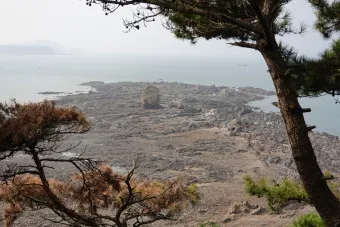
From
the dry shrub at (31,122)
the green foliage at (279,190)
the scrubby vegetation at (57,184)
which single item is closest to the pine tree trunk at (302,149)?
the scrubby vegetation at (57,184)

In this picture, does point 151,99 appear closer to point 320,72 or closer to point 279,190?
point 279,190

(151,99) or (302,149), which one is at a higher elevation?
(302,149)

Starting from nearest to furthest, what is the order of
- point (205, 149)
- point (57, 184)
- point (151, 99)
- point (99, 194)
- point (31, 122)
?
point (31, 122)
point (99, 194)
point (57, 184)
point (205, 149)
point (151, 99)

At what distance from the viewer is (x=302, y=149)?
15.0 feet

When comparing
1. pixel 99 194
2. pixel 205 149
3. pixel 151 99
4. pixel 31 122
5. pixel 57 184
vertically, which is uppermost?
pixel 31 122

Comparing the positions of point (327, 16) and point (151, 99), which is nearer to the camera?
point (327, 16)

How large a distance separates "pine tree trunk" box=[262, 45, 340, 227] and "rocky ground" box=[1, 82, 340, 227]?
48.1ft

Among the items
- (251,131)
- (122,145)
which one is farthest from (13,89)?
(251,131)

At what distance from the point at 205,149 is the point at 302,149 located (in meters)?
31.9

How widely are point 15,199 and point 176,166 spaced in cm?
2428

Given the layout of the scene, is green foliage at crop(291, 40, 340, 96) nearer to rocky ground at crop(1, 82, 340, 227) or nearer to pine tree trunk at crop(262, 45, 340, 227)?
pine tree trunk at crop(262, 45, 340, 227)

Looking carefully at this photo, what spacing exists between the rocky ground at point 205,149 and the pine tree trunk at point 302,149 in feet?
48.1

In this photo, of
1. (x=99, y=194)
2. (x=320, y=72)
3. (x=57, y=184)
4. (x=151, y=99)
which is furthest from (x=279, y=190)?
(x=151, y=99)

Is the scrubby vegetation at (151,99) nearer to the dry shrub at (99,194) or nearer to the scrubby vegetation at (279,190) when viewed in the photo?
the dry shrub at (99,194)
